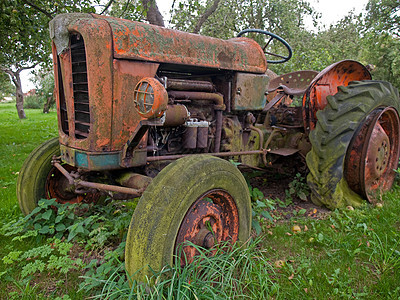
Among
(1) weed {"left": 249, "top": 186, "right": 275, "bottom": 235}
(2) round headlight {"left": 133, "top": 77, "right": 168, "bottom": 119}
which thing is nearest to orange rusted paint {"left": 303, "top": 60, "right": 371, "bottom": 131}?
(1) weed {"left": 249, "top": 186, "right": 275, "bottom": 235}

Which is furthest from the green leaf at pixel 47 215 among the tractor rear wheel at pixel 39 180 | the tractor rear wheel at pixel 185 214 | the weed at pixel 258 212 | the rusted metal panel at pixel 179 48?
the weed at pixel 258 212

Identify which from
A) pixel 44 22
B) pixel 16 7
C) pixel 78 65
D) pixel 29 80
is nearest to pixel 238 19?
pixel 44 22

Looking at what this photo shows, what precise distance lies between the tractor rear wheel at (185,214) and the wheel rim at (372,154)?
1606mm

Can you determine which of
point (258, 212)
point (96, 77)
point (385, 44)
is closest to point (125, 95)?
point (96, 77)

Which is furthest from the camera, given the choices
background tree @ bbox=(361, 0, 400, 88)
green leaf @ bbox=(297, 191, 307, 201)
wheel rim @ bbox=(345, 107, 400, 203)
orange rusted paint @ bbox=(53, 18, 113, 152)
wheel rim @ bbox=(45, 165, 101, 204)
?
background tree @ bbox=(361, 0, 400, 88)

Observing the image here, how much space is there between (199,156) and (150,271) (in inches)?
30.0

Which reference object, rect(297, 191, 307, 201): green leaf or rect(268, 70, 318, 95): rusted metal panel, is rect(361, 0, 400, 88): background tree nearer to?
rect(268, 70, 318, 95): rusted metal panel

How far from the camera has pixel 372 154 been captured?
3178 mm

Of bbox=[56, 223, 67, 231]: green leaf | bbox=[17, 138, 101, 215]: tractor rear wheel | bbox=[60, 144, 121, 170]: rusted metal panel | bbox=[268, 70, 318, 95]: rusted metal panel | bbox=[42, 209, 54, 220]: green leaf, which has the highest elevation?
bbox=[268, 70, 318, 95]: rusted metal panel

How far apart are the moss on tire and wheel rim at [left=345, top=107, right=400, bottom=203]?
3117 mm

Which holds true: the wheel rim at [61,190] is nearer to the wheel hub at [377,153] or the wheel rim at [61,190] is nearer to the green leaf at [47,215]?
the green leaf at [47,215]

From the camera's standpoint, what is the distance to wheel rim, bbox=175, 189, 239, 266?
178 centimetres

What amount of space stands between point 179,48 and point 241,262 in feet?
5.60

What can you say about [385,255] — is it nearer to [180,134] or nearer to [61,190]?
[180,134]
